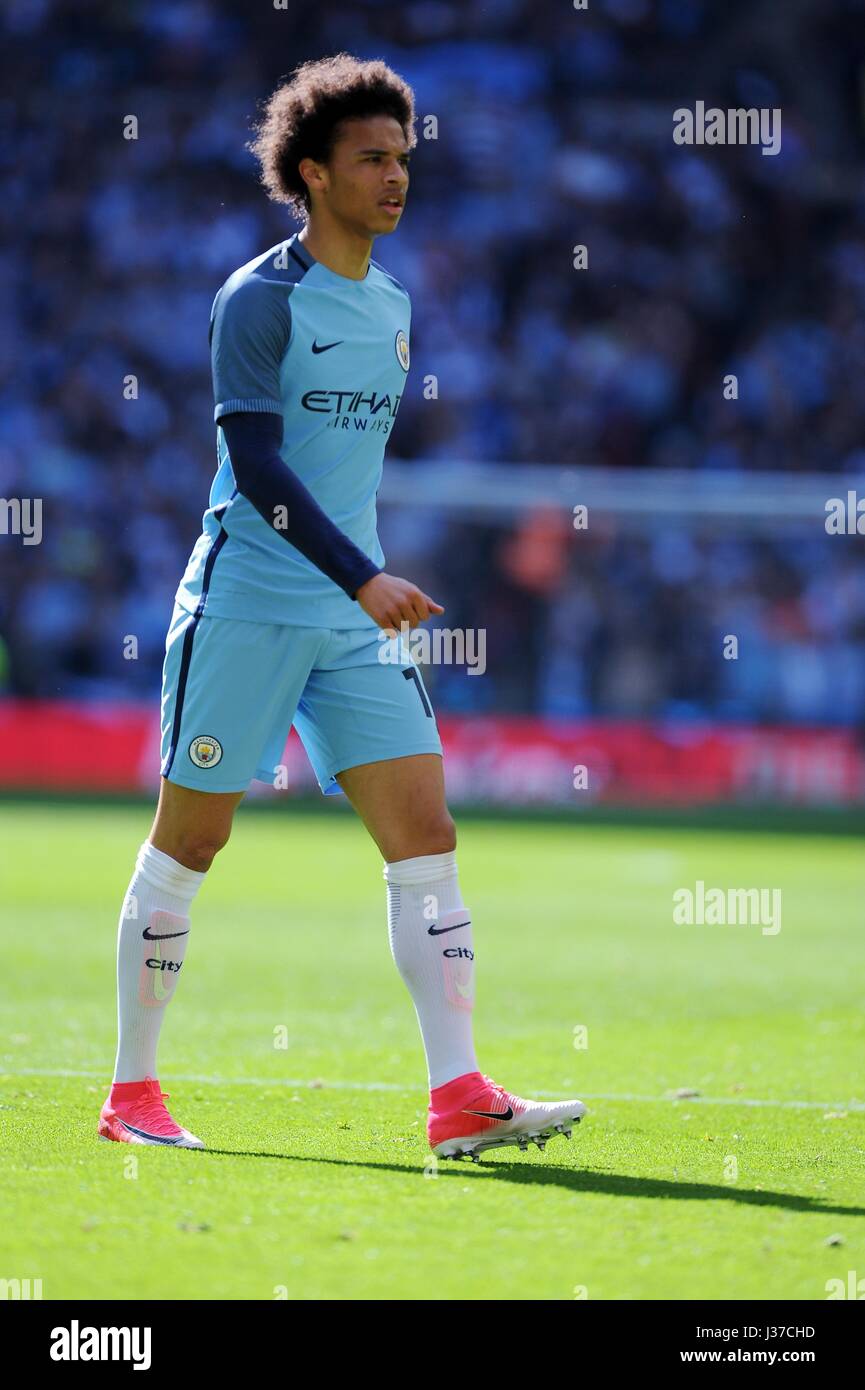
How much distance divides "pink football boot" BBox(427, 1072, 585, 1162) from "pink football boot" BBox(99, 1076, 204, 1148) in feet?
1.90

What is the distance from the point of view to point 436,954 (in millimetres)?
4734

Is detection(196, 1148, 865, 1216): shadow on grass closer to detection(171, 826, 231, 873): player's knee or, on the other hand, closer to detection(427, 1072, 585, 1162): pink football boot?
detection(427, 1072, 585, 1162): pink football boot

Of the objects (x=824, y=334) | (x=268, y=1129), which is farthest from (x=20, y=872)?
(x=824, y=334)

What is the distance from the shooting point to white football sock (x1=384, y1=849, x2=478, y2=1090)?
4703mm

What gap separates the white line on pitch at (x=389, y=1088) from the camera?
18.1ft

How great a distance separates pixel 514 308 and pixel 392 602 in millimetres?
22787

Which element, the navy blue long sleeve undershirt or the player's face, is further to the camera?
the player's face

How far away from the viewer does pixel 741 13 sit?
2969cm

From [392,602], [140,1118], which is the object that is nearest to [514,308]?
[392,602]

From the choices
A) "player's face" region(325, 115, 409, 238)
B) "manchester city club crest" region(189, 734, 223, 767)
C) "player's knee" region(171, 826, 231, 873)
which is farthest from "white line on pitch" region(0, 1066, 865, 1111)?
"player's face" region(325, 115, 409, 238)

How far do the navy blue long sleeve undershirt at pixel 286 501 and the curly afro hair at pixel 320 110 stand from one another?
716 millimetres

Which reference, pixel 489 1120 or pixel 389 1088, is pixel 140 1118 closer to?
pixel 489 1120

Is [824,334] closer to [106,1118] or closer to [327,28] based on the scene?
[327,28]

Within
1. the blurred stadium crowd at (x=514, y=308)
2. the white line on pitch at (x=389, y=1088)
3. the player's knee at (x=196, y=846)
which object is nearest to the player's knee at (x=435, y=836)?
the player's knee at (x=196, y=846)
